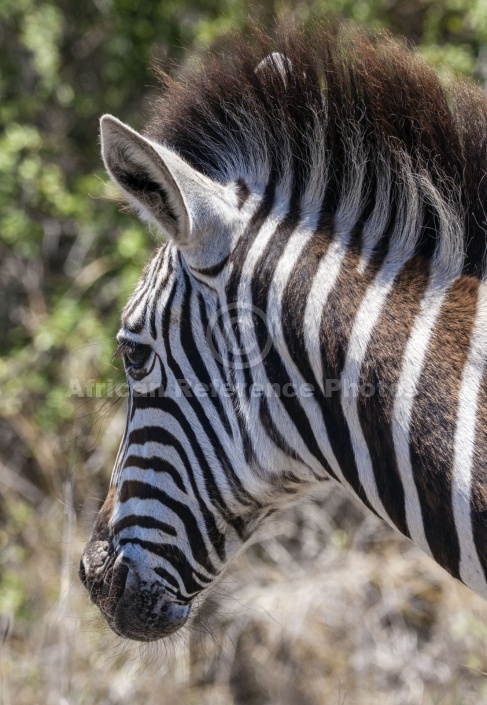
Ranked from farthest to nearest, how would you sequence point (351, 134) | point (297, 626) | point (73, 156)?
point (73, 156)
point (297, 626)
point (351, 134)

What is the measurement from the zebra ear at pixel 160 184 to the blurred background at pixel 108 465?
214cm

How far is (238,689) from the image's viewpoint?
588 cm

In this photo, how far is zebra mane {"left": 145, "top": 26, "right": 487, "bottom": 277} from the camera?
7.16ft

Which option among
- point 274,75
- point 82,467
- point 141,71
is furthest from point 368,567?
point 141,71

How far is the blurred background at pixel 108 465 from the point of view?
515 centimetres

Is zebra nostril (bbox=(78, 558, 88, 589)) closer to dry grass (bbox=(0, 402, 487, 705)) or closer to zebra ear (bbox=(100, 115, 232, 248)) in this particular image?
zebra ear (bbox=(100, 115, 232, 248))

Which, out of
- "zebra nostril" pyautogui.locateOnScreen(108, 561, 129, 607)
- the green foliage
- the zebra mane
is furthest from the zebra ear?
the green foliage

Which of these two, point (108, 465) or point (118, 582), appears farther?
point (108, 465)

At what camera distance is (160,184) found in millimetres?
2127

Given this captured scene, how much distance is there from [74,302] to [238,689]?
322 centimetres

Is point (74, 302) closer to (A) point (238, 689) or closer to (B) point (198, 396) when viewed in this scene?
(A) point (238, 689)

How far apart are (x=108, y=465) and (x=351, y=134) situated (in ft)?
14.4

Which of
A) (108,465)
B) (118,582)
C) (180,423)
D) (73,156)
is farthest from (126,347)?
(73,156)

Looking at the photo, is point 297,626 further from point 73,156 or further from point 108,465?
point 73,156
